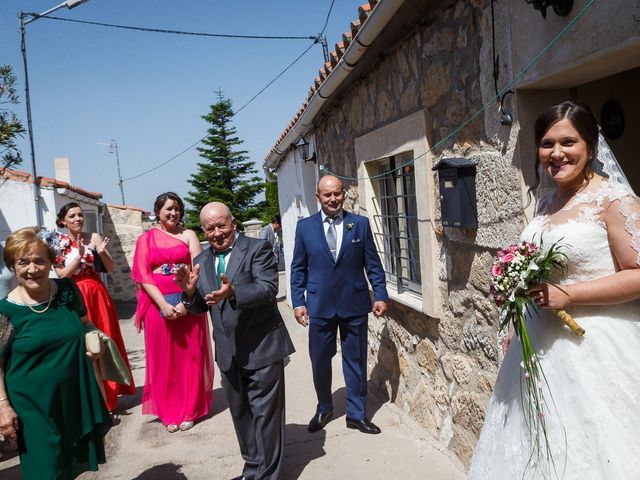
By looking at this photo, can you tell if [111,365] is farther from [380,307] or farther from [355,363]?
[380,307]

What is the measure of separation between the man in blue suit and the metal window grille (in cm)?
44

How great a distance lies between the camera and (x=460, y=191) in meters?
3.11

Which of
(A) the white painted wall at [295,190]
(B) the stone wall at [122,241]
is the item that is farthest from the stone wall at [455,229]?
(B) the stone wall at [122,241]

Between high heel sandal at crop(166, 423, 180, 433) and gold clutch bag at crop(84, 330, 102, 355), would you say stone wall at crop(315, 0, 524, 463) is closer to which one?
high heel sandal at crop(166, 423, 180, 433)

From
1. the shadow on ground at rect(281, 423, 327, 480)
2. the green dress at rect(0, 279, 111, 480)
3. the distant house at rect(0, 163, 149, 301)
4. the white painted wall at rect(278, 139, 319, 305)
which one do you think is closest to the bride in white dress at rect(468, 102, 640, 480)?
the shadow on ground at rect(281, 423, 327, 480)

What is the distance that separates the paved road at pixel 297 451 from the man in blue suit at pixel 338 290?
207 millimetres

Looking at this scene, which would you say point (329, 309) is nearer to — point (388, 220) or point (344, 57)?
point (388, 220)

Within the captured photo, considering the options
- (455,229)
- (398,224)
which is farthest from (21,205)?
(455,229)

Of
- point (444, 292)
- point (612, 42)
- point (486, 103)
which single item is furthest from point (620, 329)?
point (444, 292)

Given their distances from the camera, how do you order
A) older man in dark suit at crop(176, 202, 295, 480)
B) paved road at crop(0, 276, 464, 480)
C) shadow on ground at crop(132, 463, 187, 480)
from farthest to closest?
shadow on ground at crop(132, 463, 187, 480) < paved road at crop(0, 276, 464, 480) < older man in dark suit at crop(176, 202, 295, 480)

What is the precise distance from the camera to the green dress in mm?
2719

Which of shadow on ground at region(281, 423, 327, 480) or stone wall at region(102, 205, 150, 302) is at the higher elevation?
stone wall at region(102, 205, 150, 302)

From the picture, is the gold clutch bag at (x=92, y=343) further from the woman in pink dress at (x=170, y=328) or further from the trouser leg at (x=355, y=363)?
the trouser leg at (x=355, y=363)

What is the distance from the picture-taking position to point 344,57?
4188 millimetres
